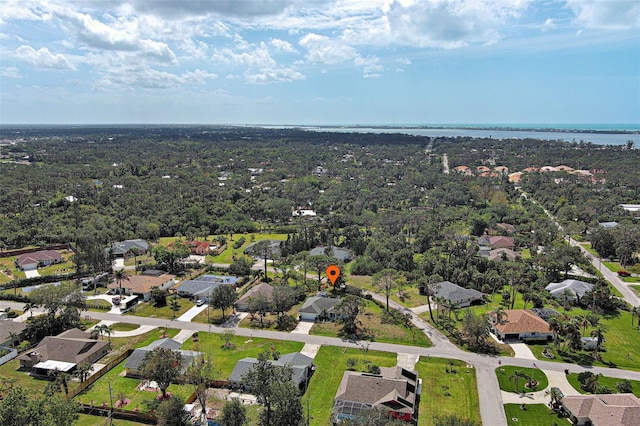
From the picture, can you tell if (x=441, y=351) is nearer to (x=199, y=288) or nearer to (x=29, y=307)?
(x=199, y=288)

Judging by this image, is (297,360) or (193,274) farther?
(193,274)

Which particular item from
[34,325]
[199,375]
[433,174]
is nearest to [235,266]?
[34,325]

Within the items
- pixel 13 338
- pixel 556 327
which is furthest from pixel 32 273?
pixel 556 327

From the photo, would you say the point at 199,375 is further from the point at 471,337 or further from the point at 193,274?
the point at 193,274

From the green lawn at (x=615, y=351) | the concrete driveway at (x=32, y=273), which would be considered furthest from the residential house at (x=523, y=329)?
the concrete driveway at (x=32, y=273)

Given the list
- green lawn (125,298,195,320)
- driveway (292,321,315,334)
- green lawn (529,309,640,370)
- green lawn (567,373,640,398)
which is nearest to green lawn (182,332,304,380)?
driveway (292,321,315,334)
